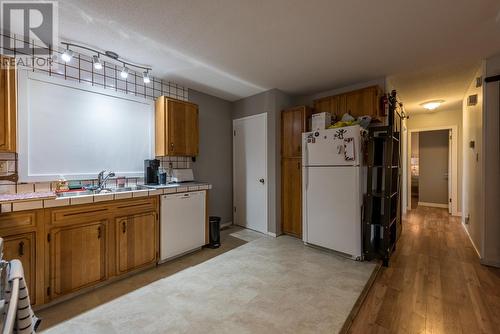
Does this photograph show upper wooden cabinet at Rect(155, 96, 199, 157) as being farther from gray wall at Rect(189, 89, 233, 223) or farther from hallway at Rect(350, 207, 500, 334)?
hallway at Rect(350, 207, 500, 334)

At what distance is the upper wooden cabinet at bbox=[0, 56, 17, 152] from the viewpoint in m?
1.81

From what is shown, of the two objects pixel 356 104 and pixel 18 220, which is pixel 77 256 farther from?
pixel 356 104

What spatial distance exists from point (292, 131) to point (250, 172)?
102cm

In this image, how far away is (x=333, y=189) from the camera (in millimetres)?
2793

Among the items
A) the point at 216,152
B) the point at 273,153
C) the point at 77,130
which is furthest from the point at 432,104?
the point at 77,130

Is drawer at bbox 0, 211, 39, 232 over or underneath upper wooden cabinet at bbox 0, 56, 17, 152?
underneath

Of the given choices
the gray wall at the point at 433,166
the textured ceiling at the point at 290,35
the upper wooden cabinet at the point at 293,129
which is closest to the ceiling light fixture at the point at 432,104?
the textured ceiling at the point at 290,35

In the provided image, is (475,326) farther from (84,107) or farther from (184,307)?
(84,107)

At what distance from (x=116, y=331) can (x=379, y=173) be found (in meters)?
3.14

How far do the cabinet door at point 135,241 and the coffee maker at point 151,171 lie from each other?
579 millimetres

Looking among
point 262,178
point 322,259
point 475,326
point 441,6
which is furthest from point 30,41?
point 475,326

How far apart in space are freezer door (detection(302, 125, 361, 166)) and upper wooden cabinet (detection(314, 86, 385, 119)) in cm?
68

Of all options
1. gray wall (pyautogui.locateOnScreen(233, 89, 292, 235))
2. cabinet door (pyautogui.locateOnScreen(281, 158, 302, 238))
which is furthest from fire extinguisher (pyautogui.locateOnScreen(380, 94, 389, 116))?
gray wall (pyautogui.locateOnScreen(233, 89, 292, 235))

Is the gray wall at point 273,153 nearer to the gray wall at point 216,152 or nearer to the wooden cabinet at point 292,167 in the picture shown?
the wooden cabinet at point 292,167
